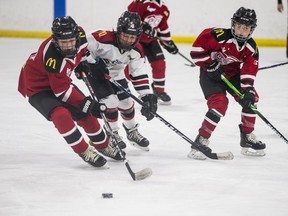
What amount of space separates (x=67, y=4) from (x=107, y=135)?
5812mm

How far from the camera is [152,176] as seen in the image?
141 inches

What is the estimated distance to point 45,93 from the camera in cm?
372

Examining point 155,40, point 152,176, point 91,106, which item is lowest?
point 155,40

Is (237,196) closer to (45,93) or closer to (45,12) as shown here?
(45,93)

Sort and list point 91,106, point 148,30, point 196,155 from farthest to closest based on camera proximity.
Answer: point 148,30, point 196,155, point 91,106

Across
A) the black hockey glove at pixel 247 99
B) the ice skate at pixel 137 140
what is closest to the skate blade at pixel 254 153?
the black hockey glove at pixel 247 99

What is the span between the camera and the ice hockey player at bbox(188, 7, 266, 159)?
13.1ft

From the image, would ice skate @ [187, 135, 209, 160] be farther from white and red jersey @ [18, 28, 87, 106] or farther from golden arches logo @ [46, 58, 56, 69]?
golden arches logo @ [46, 58, 56, 69]

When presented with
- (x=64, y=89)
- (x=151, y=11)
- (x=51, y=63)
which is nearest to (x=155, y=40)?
(x=151, y=11)

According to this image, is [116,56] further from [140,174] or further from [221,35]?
[140,174]

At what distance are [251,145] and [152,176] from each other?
2.69ft

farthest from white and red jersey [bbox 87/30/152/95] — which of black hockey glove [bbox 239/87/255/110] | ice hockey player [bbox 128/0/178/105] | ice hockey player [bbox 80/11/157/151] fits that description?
ice hockey player [bbox 128/0/178/105]

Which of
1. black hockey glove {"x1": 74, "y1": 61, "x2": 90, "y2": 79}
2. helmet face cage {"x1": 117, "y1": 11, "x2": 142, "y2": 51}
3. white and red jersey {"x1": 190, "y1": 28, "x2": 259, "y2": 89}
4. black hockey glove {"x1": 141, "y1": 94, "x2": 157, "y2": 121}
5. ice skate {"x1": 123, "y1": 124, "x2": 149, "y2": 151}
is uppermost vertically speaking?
helmet face cage {"x1": 117, "y1": 11, "x2": 142, "y2": 51}

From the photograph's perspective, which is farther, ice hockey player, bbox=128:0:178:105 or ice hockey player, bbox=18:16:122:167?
ice hockey player, bbox=128:0:178:105
